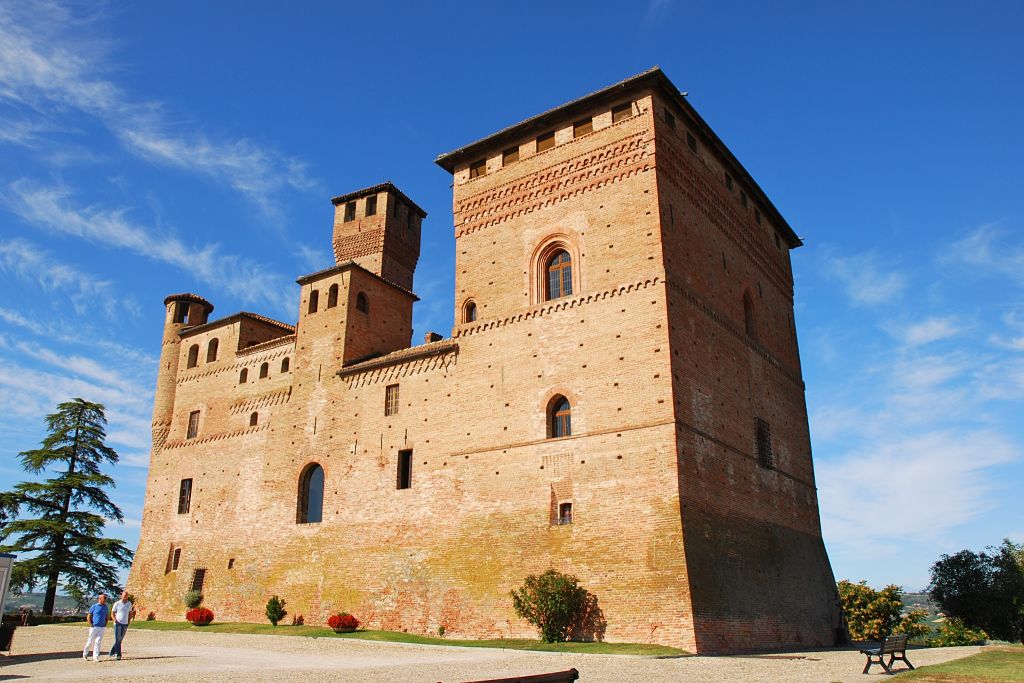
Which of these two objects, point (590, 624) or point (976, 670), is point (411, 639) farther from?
point (976, 670)

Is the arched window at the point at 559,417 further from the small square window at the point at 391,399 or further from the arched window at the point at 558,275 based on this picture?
the small square window at the point at 391,399

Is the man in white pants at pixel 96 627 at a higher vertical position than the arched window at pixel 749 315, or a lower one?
lower

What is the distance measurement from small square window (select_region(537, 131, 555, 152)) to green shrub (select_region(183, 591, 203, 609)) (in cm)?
1779

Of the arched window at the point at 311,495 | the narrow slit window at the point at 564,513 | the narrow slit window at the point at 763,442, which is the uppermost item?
the narrow slit window at the point at 763,442

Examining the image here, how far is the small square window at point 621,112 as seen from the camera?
20.9 metres

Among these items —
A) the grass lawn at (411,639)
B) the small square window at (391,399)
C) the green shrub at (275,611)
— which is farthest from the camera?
the small square window at (391,399)

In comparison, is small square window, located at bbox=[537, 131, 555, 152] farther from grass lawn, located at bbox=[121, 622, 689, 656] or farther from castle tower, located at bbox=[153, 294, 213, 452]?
castle tower, located at bbox=[153, 294, 213, 452]

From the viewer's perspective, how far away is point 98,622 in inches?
562

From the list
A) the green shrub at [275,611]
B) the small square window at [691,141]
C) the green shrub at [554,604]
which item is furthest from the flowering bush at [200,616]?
the small square window at [691,141]

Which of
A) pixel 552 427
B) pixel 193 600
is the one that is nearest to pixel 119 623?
pixel 552 427

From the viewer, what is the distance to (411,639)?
18484 millimetres

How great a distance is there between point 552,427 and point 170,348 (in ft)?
62.1

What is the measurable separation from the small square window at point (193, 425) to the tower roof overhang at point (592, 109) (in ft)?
44.5

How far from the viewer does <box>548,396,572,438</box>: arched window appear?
Result: 19281mm
